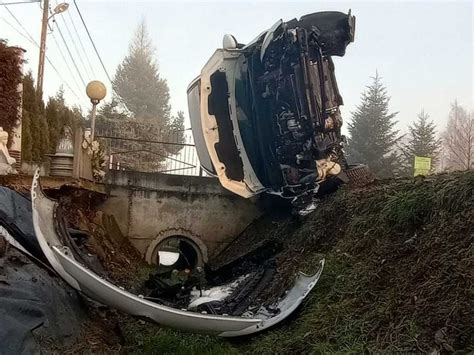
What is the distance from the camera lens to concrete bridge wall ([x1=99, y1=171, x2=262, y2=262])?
10.9 m

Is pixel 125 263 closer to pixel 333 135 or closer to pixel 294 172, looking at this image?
pixel 294 172

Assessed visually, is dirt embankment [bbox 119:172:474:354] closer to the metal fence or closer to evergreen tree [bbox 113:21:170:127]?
the metal fence

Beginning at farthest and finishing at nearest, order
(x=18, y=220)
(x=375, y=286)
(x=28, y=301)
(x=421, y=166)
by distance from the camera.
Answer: (x=421, y=166)
(x=18, y=220)
(x=375, y=286)
(x=28, y=301)

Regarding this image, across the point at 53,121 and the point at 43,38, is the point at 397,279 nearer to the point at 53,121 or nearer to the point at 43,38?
the point at 53,121

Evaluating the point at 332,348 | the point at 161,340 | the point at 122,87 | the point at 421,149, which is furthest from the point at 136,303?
the point at 122,87

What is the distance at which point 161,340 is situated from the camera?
4754mm

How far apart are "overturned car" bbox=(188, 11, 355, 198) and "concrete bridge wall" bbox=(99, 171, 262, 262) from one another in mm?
2478

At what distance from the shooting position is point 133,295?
4246 millimetres

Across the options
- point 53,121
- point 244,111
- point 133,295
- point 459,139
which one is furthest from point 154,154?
point 459,139

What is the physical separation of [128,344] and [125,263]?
3963 millimetres

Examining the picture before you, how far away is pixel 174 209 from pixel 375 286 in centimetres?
726

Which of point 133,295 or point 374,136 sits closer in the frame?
point 133,295

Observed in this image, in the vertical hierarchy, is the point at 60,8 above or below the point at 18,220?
above

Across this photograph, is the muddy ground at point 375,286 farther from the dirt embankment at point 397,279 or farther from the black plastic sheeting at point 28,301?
the black plastic sheeting at point 28,301
